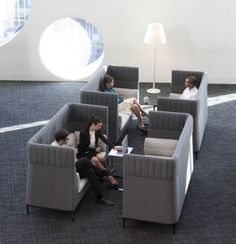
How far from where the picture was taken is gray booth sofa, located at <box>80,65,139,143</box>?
9953 mm

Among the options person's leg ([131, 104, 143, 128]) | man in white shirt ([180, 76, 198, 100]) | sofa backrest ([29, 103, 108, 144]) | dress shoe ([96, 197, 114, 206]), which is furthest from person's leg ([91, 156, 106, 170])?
man in white shirt ([180, 76, 198, 100])

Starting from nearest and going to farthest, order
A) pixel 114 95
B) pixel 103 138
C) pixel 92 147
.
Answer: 1. pixel 92 147
2. pixel 103 138
3. pixel 114 95

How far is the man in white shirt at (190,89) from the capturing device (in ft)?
34.2

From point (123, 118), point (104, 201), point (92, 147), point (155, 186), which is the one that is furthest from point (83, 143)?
point (123, 118)

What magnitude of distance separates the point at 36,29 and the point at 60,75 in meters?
1.21

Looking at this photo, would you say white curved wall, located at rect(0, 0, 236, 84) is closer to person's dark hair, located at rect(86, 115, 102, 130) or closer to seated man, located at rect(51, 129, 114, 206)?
person's dark hair, located at rect(86, 115, 102, 130)

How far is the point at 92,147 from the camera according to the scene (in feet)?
29.2

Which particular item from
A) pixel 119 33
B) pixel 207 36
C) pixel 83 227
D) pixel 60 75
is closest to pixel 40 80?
pixel 60 75

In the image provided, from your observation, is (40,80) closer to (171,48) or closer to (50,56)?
(50,56)

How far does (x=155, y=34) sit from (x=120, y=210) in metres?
5.26

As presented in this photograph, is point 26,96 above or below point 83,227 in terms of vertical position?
above

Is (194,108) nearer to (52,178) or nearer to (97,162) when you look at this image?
(97,162)

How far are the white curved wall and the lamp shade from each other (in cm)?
62

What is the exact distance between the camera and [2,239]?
7.57m
